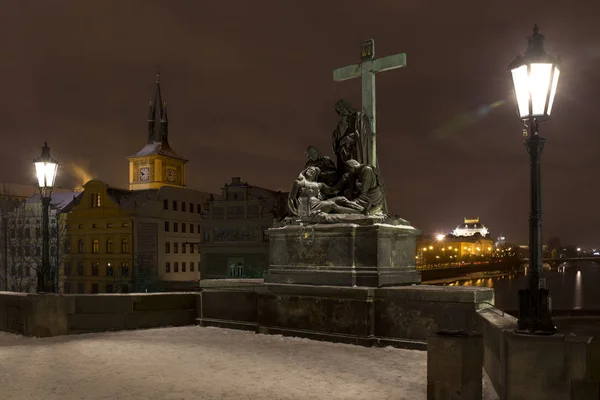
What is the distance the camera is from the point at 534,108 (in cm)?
614

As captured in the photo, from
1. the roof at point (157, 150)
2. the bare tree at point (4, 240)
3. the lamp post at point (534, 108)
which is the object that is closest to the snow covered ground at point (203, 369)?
the lamp post at point (534, 108)

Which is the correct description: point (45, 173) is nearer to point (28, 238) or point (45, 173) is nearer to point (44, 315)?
point (44, 315)

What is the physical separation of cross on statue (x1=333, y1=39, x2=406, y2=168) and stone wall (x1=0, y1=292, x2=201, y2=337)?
4.98 m

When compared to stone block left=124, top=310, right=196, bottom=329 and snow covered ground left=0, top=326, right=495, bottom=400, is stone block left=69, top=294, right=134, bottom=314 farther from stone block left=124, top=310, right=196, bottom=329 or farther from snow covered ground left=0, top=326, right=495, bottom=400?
snow covered ground left=0, top=326, right=495, bottom=400

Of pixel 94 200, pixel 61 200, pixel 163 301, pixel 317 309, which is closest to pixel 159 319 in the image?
pixel 163 301

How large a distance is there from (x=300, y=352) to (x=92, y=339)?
4.04m

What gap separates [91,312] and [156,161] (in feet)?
259

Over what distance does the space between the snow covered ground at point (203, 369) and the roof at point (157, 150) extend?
80.1 meters

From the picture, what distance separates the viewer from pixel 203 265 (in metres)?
58.0

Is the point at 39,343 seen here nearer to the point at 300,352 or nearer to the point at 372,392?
the point at 300,352

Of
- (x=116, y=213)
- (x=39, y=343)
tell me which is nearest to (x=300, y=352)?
(x=39, y=343)

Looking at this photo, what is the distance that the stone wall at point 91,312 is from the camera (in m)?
11.2

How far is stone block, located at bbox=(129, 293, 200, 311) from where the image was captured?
12.2 metres

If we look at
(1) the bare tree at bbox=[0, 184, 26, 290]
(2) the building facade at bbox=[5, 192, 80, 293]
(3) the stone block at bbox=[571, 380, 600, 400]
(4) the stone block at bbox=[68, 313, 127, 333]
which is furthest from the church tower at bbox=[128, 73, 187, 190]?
(3) the stone block at bbox=[571, 380, 600, 400]
